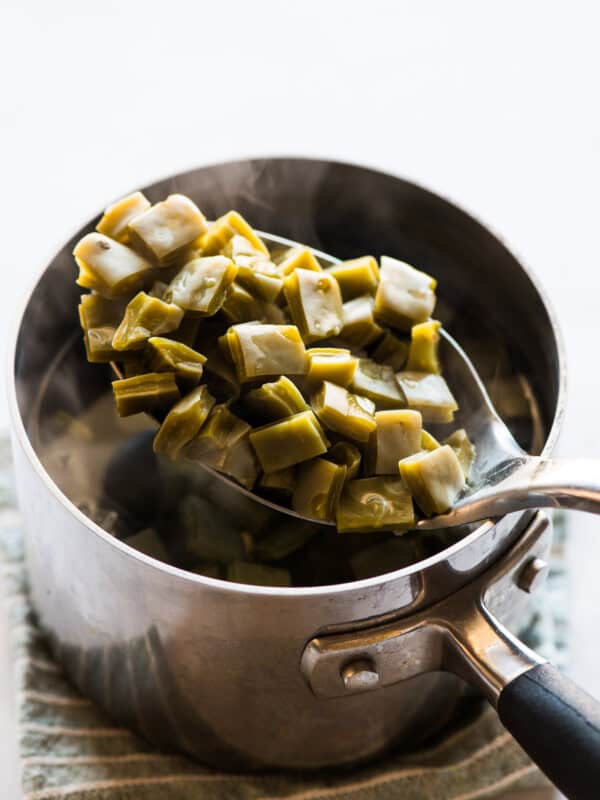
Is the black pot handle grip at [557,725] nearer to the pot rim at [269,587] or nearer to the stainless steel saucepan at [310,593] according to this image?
the stainless steel saucepan at [310,593]

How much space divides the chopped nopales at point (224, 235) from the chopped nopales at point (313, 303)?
62 millimetres

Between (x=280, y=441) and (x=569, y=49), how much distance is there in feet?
3.39

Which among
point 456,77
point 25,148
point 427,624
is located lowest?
point 427,624

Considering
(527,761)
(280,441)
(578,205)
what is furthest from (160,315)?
(578,205)

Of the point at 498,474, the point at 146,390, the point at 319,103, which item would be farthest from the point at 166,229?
the point at 319,103

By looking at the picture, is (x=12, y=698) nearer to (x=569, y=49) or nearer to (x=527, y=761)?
(x=527, y=761)

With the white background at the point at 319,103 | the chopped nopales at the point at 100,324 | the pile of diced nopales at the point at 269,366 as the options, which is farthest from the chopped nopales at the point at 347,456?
the white background at the point at 319,103

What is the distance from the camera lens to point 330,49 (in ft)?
5.54

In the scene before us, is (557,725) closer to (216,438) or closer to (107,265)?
(216,438)

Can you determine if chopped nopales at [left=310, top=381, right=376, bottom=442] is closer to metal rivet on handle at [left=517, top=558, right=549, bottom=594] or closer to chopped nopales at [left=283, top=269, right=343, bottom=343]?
chopped nopales at [left=283, top=269, right=343, bottom=343]

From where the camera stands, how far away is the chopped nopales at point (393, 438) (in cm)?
98

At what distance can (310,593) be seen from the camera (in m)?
0.85

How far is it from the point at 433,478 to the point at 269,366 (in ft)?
0.55

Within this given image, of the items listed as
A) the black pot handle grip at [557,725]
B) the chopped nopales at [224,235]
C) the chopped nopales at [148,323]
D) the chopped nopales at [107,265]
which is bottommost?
the black pot handle grip at [557,725]
